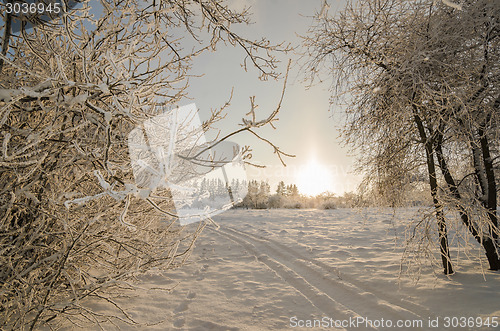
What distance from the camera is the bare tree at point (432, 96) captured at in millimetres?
3463

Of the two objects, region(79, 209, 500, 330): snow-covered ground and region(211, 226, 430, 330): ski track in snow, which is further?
region(211, 226, 430, 330): ski track in snow

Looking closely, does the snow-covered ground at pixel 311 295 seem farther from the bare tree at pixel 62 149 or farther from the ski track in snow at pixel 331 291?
the bare tree at pixel 62 149

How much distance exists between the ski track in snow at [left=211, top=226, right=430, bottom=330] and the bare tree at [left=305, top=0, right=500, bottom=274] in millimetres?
1079

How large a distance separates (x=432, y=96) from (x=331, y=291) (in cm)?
324

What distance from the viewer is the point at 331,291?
4.14 metres

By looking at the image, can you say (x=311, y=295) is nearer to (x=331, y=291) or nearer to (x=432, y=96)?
(x=331, y=291)

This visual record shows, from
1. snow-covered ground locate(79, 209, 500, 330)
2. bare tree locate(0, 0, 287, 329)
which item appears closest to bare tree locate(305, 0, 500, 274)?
snow-covered ground locate(79, 209, 500, 330)

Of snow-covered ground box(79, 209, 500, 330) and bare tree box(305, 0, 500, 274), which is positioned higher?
bare tree box(305, 0, 500, 274)

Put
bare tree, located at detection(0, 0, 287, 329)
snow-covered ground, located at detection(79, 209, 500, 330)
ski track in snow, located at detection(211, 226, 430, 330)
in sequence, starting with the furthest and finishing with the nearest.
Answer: ski track in snow, located at detection(211, 226, 430, 330) → snow-covered ground, located at detection(79, 209, 500, 330) → bare tree, located at detection(0, 0, 287, 329)

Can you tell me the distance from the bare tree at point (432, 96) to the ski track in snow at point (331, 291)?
3.54ft

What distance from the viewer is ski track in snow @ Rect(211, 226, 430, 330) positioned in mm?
3404

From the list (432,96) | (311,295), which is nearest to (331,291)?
(311,295)

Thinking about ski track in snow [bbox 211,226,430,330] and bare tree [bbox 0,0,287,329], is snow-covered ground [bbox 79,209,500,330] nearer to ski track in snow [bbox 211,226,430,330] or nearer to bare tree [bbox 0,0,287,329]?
ski track in snow [bbox 211,226,430,330]

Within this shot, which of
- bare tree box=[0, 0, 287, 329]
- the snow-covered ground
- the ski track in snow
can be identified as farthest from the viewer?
the ski track in snow
